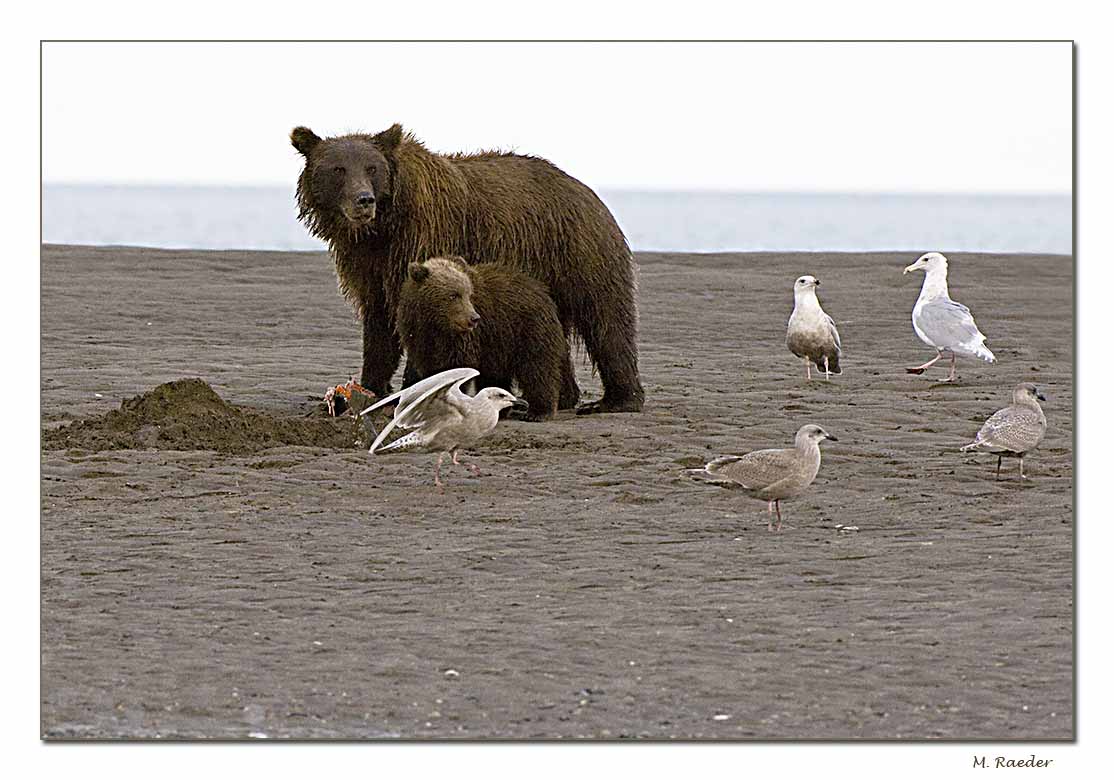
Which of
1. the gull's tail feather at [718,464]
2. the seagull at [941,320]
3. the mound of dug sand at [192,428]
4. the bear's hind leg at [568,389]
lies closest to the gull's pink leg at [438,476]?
the mound of dug sand at [192,428]

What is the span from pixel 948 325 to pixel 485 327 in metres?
3.13

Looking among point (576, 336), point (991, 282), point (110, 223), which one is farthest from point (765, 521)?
point (991, 282)

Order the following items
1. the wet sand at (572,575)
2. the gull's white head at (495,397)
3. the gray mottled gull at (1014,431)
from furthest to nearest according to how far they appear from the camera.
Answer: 1. the gull's white head at (495,397)
2. the gray mottled gull at (1014,431)
3. the wet sand at (572,575)

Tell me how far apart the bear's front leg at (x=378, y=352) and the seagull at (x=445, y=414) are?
1.62 metres

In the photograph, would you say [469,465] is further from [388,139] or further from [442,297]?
[388,139]

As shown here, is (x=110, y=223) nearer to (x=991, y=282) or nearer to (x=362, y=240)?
(x=362, y=240)

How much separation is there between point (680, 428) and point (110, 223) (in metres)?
4.69

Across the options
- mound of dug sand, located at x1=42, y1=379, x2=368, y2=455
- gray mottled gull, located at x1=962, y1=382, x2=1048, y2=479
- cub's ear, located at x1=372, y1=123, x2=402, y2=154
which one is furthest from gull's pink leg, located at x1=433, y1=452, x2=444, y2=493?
gray mottled gull, located at x1=962, y1=382, x2=1048, y2=479

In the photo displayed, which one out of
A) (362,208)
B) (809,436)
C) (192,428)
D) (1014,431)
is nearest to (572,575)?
(809,436)

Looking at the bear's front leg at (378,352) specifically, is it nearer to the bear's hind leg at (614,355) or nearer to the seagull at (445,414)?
the bear's hind leg at (614,355)

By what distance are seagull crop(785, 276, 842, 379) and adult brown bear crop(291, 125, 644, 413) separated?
46.5 inches

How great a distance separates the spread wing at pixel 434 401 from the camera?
8.68 metres

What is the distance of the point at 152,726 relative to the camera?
5711mm

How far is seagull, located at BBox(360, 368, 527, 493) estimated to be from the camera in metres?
8.69
